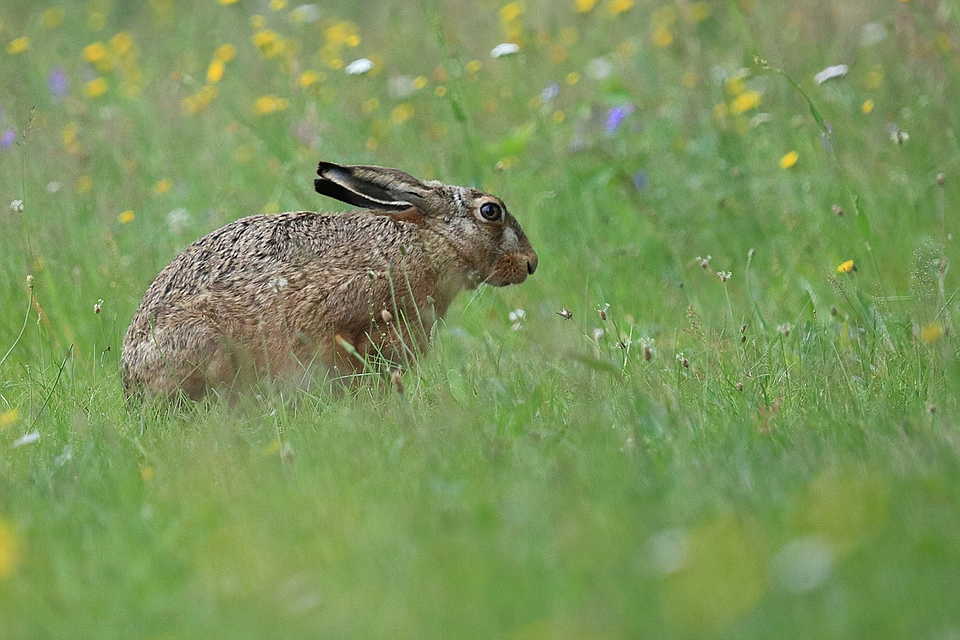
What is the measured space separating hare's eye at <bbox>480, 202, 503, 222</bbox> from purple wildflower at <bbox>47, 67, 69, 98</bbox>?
4436 millimetres

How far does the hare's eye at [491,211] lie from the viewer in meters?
6.14

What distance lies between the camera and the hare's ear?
18.9 feet

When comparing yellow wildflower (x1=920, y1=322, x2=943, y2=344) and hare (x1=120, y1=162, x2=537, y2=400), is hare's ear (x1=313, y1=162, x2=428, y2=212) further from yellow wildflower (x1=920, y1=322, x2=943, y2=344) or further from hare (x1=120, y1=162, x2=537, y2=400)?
yellow wildflower (x1=920, y1=322, x2=943, y2=344)

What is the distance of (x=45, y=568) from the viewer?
10.1 ft

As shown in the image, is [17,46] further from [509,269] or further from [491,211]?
[509,269]

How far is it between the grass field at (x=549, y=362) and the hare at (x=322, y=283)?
233 mm

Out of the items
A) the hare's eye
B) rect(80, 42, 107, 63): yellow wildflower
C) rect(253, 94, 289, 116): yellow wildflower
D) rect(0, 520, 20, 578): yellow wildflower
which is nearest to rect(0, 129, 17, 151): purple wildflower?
rect(80, 42, 107, 63): yellow wildflower

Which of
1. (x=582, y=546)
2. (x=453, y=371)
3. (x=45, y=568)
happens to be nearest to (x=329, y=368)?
(x=453, y=371)

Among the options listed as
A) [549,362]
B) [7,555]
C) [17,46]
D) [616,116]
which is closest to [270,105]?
[17,46]

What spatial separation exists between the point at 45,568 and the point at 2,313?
355cm

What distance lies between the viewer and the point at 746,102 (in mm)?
7641

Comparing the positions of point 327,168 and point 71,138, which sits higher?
point 327,168

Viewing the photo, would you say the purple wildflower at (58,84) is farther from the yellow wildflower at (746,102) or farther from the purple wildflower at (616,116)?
the yellow wildflower at (746,102)

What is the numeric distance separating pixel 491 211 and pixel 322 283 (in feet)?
3.24
